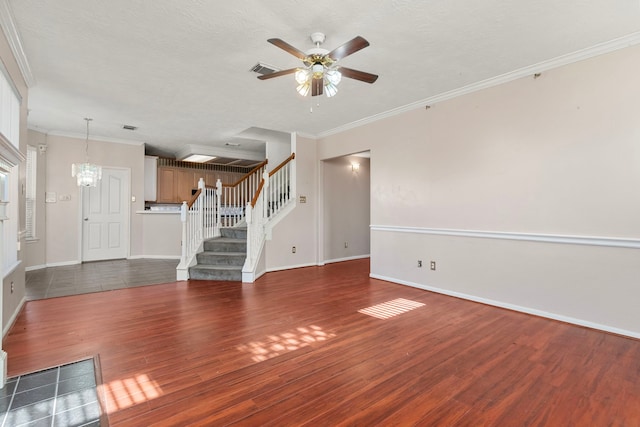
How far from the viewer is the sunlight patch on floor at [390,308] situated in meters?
3.38

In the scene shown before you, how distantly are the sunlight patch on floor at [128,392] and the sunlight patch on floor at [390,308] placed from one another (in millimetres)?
2149

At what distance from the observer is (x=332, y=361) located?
2.33 metres

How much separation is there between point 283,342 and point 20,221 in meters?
3.58

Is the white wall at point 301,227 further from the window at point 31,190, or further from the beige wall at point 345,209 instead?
the window at point 31,190

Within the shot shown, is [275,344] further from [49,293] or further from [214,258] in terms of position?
[49,293]

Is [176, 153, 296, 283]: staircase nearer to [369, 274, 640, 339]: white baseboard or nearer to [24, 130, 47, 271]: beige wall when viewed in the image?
[369, 274, 640, 339]: white baseboard

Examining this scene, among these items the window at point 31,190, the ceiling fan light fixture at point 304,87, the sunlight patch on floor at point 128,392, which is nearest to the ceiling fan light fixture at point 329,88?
the ceiling fan light fixture at point 304,87

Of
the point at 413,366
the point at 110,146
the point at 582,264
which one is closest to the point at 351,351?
the point at 413,366

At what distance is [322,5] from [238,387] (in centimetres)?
281

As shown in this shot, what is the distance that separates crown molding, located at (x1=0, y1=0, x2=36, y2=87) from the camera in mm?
2340

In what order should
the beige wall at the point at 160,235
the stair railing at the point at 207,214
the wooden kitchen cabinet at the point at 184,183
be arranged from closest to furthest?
the stair railing at the point at 207,214 < the beige wall at the point at 160,235 < the wooden kitchen cabinet at the point at 184,183

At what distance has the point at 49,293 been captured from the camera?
414 centimetres

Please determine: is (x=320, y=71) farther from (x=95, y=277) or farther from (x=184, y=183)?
(x=184, y=183)

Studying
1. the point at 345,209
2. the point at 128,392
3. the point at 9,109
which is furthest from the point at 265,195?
the point at 128,392
